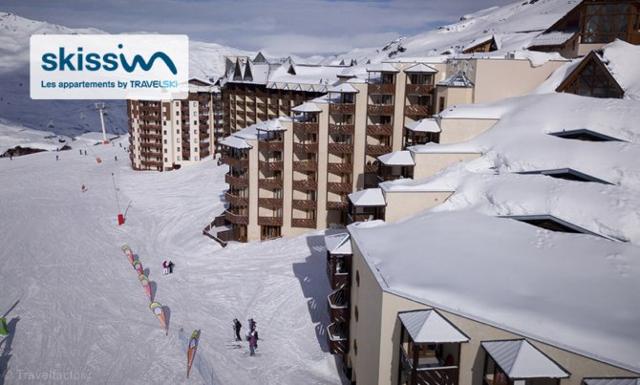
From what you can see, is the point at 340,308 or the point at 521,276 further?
the point at 340,308

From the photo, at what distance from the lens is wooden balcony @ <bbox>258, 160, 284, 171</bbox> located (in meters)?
50.0

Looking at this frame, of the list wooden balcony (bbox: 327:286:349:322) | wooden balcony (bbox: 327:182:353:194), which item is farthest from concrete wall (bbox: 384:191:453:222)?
wooden balcony (bbox: 327:182:353:194)

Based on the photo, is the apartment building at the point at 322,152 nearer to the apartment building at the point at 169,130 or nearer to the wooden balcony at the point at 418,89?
the wooden balcony at the point at 418,89

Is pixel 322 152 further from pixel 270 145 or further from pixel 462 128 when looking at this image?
pixel 462 128

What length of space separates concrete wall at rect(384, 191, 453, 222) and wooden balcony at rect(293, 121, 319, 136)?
19633 mm

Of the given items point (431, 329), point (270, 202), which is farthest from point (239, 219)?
point (431, 329)

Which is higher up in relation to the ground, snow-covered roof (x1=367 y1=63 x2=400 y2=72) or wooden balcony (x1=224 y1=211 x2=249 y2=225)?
snow-covered roof (x1=367 y1=63 x2=400 y2=72)

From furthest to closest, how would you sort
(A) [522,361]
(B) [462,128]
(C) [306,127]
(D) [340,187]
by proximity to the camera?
(D) [340,187], (C) [306,127], (B) [462,128], (A) [522,361]

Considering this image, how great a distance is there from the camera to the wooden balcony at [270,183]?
164ft

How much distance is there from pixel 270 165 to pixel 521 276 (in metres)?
32.5

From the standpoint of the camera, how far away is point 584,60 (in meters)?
40.2

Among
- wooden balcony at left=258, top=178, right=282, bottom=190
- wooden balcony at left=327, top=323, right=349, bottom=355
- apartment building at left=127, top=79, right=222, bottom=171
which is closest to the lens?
wooden balcony at left=327, top=323, right=349, bottom=355

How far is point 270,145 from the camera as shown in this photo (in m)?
49.7

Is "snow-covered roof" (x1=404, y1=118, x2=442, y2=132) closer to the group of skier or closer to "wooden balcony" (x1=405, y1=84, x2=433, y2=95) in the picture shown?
"wooden balcony" (x1=405, y1=84, x2=433, y2=95)
